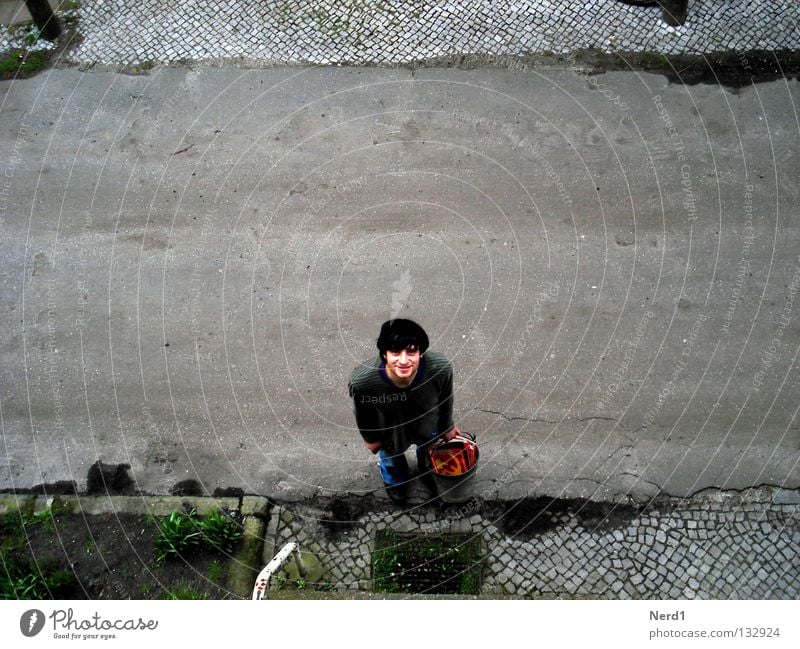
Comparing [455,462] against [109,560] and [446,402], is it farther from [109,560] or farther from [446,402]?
[109,560]

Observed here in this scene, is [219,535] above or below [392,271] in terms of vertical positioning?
below

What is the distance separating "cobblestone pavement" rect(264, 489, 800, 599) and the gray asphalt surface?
0.26 m

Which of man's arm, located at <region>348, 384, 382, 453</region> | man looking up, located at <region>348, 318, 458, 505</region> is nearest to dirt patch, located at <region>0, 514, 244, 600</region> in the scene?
man's arm, located at <region>348, 384, 382, 453</region>

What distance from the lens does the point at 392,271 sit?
340 inches

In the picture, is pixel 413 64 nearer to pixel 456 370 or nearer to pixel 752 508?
pixel 456 370

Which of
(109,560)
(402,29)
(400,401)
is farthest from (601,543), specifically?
(402,29)

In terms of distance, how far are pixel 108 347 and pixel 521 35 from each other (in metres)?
7.09

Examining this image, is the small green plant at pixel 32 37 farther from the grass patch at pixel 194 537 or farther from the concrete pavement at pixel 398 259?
the grass patch at pixel 194 537

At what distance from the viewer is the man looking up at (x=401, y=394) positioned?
18.7ft

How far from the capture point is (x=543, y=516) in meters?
7.08

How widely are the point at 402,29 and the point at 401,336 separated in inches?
258

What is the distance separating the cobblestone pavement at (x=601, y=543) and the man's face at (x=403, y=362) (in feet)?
6.79

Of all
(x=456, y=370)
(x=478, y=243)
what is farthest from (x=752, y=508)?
(x=478, y=243)
